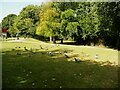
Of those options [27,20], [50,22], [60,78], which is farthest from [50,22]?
[60,78]

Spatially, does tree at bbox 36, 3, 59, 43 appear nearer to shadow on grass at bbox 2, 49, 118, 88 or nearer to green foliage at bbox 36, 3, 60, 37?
green foliage at bbox 36, 3, 60, 37

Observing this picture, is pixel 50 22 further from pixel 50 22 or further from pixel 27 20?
pixel 27 20

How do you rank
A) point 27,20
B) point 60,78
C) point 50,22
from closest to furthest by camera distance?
point 60,78, point 50,22, point 27,20

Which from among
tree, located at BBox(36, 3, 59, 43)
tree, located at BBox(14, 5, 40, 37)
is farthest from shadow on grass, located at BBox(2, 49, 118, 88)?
tree, located at BBox(14, 5, 40, 37)

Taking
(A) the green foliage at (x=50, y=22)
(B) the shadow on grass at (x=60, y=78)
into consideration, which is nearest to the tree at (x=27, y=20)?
(A) the green foliage at (x=50, y=22)

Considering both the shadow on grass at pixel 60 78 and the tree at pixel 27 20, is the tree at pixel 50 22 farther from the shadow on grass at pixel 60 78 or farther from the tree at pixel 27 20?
the shadow on grass at pixel 60 78

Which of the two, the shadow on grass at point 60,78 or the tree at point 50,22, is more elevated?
the tree at point 50,22

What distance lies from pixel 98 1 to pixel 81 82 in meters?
10.5

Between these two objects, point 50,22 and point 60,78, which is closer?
point 60,78

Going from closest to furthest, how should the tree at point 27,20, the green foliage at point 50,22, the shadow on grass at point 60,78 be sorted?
1. the shadow on grass at point 60,78
2. the green foliage at point 50,22
3. the tree at point 27,20

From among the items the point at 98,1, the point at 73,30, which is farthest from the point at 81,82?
the point at 73,30

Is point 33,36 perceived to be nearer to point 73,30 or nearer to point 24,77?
point 73,30

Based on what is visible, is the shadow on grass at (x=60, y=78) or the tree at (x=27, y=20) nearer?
the shadow on grass at (x=60, y=78)

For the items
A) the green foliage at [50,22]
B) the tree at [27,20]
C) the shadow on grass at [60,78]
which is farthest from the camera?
the tree at [27,20]
